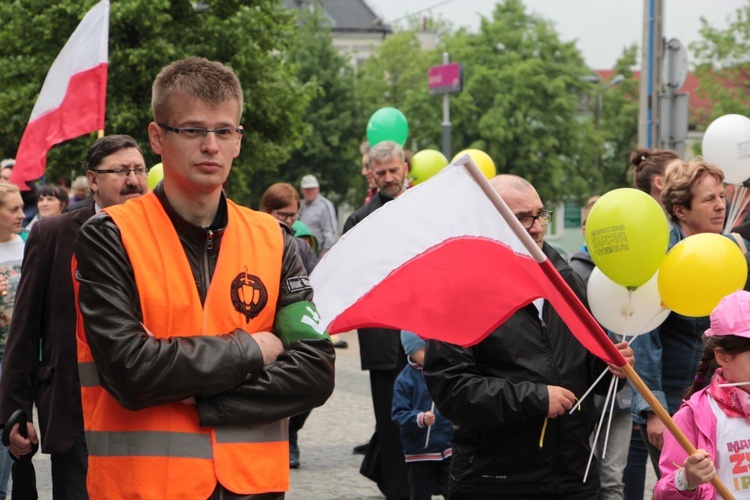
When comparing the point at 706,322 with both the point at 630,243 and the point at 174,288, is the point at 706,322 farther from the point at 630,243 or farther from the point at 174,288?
the point at 174,288

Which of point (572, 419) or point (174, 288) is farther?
point (572, 419)

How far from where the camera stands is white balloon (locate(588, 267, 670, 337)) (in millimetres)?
5105

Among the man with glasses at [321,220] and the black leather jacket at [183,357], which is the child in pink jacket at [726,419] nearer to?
the black leather jacket at [183,357]

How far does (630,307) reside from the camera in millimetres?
5102

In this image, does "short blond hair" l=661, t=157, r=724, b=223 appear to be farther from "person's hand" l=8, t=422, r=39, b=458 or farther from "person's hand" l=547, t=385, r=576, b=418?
"person's hand" l=8, t=422, r=39, b=458

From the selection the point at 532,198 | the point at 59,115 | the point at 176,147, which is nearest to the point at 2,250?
the point at 59,115

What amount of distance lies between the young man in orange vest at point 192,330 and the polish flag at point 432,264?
2.00 ft

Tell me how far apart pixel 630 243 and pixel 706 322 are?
0.92 m

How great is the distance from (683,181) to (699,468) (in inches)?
82.9

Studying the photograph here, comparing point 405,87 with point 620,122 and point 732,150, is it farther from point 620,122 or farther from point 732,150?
point 732,150

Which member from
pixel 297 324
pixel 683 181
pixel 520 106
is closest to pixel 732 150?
pixel 683 181

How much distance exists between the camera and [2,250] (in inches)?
287

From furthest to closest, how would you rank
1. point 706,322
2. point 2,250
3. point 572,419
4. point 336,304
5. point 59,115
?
point 59,115
point 2,250
point 706,322
point 572,419
point 336,304

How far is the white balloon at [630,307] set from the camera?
16.8ft
